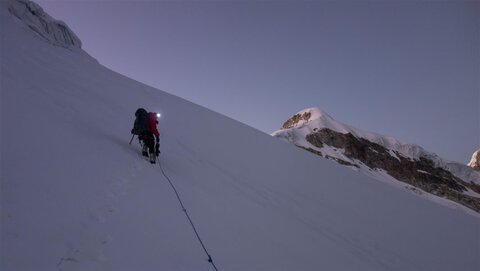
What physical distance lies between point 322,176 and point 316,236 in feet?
25.2

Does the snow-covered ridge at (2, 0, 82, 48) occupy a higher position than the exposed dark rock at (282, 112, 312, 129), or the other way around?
the exposed dark rock at (282, 112, 312, 129)

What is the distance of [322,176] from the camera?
14469 millimetres

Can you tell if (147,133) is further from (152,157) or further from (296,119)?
(296,119)

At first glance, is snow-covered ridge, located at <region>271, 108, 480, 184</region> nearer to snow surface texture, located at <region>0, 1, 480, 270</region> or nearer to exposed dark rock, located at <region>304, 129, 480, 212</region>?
exposed dark rock, located at <region>304, 129, 480, 212</region>

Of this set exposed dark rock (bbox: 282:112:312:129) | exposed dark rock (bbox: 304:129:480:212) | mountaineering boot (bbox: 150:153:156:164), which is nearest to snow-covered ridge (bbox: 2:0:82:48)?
mountaineering boot (bbox: 150:153:156:164)

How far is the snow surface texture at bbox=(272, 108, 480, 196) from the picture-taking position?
8081cm

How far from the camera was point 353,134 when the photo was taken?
93188 mm

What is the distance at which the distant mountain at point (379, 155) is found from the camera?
245ft

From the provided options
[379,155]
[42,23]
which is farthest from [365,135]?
[42,23]

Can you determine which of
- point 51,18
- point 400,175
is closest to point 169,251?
point 51,18

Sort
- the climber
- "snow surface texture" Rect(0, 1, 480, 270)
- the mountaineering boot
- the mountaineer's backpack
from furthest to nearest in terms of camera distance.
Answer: the mountaineer's backpack, the climber, the mountaineering boot, "snow surface texture" Rect(0, 1, 480, 270)

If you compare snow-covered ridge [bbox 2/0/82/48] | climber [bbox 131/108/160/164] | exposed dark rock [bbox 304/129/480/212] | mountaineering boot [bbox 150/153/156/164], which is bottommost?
mountaineering boot [bbox 150/153/156/164]

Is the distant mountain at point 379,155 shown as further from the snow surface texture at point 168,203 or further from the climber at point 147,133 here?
the climber at point 147,133

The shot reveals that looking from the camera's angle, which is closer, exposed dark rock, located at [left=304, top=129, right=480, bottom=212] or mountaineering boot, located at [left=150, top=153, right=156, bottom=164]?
mountaineering boot, located at [left=150, top=153, right=156, bottom=164]
